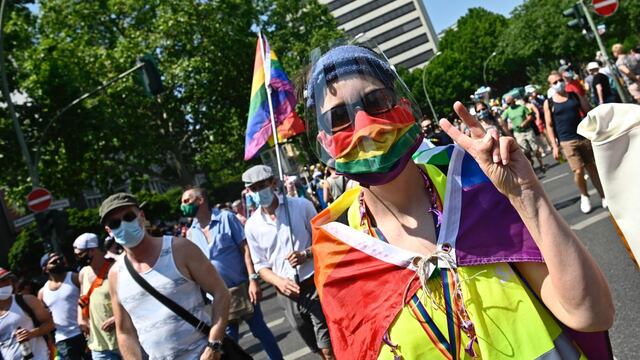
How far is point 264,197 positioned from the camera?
5.36 m

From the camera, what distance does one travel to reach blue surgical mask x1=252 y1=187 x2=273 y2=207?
17.5 ft

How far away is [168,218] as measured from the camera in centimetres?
3422

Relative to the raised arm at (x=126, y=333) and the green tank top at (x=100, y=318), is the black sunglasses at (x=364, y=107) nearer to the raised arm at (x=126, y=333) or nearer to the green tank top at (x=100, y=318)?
the raised arm at (x=126, y=333)

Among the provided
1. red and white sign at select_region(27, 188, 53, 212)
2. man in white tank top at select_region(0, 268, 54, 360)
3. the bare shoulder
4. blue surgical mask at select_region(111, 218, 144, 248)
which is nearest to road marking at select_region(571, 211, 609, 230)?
the bare shoulder

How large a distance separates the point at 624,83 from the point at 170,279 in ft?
41.2

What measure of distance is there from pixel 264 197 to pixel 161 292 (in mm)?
1807

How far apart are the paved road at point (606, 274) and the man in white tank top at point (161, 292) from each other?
2.60m

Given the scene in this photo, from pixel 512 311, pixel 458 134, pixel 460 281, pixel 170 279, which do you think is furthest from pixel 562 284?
pixel 170 279

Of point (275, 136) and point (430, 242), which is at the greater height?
point (275, 136)

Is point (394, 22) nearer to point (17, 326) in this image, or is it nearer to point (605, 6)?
point (605, 6)

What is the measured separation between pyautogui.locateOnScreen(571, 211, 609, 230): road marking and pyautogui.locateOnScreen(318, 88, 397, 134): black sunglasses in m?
5.77

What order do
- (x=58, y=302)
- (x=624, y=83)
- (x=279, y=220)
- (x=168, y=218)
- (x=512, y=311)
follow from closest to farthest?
(x=512, y=311)
(x=279, y=220)
(x=58, y=302)
(x=624, y=83)
(x=168, y=218)

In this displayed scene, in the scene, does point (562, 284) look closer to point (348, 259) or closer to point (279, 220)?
point (348, 259)

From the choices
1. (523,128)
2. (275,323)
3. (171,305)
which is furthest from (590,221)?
(523,128)
